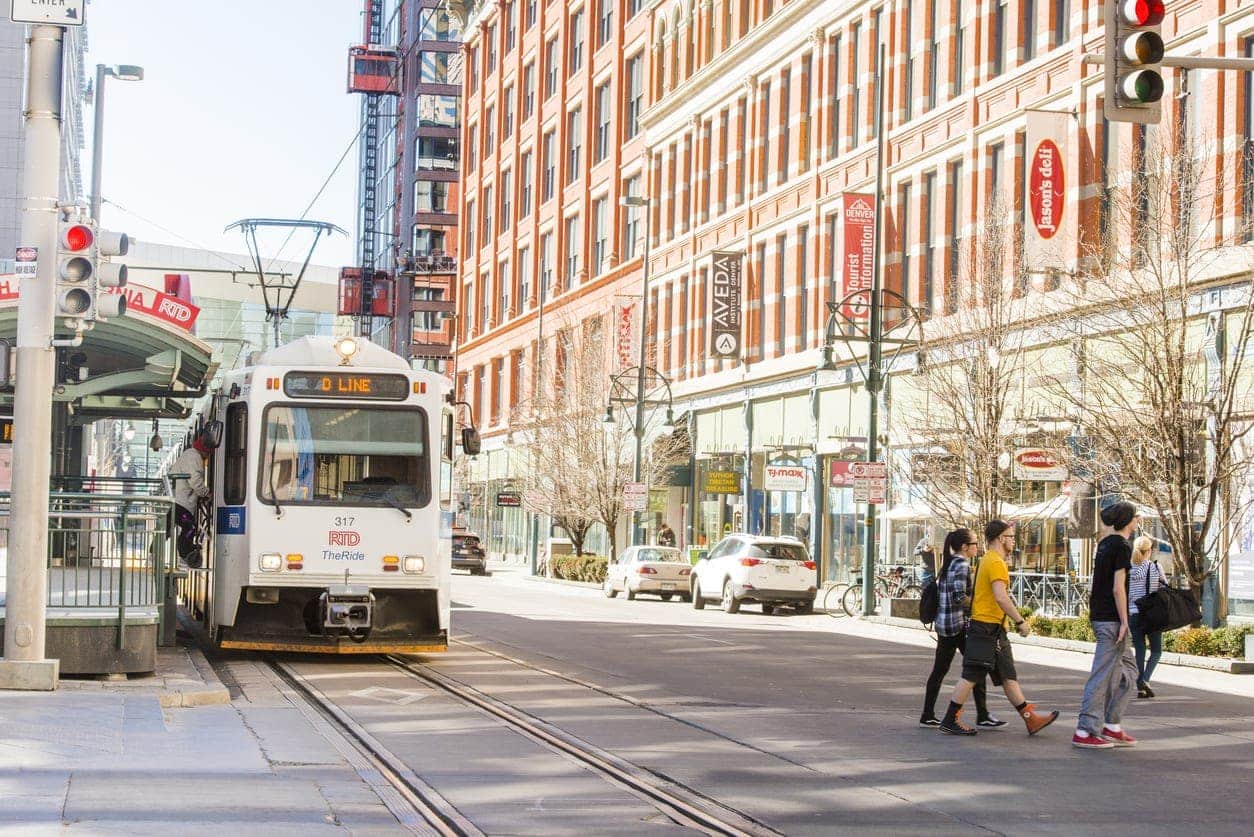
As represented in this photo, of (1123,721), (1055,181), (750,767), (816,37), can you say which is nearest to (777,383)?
(816,37)

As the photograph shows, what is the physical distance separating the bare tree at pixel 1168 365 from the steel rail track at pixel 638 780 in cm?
1234

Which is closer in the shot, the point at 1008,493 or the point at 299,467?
the point at 299,467

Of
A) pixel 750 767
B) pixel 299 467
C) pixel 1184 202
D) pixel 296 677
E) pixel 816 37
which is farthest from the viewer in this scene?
pixel 816 37

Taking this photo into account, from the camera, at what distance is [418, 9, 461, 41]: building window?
95.6m

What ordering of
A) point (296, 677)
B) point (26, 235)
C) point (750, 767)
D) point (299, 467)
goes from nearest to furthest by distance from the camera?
1. point (750, 767)
2. point (26, 235)
3. point (296, 677)
4. point (299, 467)

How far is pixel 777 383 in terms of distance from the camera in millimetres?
47219

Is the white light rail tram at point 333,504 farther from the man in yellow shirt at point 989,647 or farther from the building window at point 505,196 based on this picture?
the building window at point 505,196

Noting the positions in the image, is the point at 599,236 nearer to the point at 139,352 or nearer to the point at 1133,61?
the point at 139,352

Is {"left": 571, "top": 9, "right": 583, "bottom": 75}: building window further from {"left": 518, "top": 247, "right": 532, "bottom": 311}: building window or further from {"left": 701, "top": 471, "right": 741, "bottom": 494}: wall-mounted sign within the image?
{"left": 701, "top": 471, "right": 741, "bottom": 494}: wall-mounted sign

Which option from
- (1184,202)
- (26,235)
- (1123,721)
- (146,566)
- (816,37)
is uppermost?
(816,37)

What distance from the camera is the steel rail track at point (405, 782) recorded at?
8.73 metres

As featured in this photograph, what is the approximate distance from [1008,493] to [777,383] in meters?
16.1

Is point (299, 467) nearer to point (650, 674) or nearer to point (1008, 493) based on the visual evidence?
point (650, 674)

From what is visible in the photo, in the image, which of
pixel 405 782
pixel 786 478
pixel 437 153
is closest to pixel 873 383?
pixel 786 478
